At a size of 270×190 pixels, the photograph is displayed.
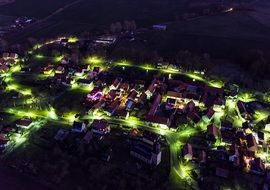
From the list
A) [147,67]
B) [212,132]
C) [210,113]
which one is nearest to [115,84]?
[147,67]

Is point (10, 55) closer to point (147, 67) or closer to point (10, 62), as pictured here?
point (10, 62)

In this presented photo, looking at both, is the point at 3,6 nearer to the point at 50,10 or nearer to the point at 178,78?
the point at 50,10

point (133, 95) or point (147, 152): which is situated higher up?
point (133, 95)

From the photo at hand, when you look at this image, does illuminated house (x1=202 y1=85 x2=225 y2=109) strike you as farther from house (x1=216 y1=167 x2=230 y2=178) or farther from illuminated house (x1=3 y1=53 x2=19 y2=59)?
illuminated house (x1=3 y1=53 x2=19 y2=59)

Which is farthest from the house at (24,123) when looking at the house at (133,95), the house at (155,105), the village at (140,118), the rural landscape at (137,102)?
the house at (155,105)

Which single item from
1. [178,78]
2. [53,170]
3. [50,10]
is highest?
[50,10]

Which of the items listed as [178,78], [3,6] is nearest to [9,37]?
[3,6]
